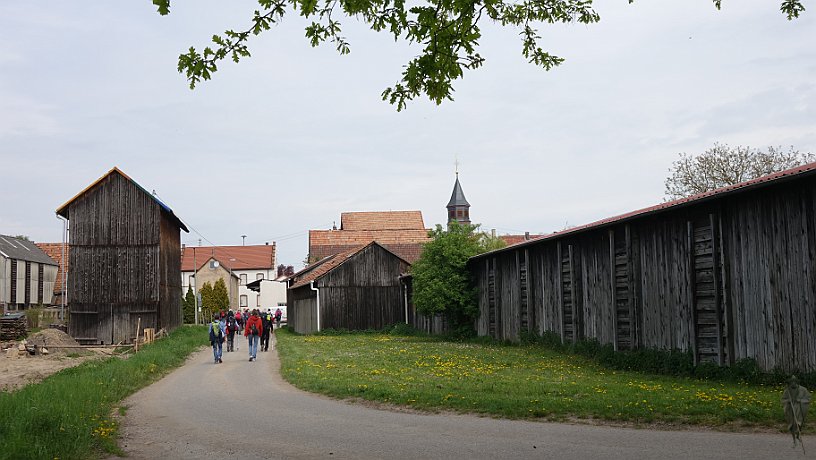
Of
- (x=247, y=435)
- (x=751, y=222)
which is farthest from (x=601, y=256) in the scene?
(x=247, y=435)

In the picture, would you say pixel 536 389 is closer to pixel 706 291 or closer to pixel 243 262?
pixel 706 291

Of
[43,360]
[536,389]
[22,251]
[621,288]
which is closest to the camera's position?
[536,389]

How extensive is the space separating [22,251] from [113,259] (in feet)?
122

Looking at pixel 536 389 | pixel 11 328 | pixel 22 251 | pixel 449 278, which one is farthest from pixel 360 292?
pixel 22 251

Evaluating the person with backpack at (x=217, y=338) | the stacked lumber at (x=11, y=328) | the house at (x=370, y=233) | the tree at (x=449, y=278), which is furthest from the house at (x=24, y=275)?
the person with backpack at (x=217, y=338)

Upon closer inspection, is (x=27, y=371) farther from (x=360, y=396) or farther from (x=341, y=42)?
(x=341, y=42)

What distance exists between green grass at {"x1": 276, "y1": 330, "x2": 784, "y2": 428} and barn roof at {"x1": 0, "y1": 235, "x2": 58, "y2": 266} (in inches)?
2063

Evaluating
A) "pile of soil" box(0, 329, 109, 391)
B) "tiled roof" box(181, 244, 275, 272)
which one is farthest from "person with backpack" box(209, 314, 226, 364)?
"tiled roof" box(181, 244, 275, 272)

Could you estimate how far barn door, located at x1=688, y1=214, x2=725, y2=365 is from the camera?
1631 cm

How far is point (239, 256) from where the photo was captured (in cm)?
11181

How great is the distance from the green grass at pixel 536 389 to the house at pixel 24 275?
50.5 meters

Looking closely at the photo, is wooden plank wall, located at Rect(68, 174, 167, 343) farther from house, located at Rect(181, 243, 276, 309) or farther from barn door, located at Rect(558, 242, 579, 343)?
house, located at Rect(181, 243, 276, 309)

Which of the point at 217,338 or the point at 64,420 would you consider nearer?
the point at 64,420

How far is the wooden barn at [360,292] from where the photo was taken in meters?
46.0
